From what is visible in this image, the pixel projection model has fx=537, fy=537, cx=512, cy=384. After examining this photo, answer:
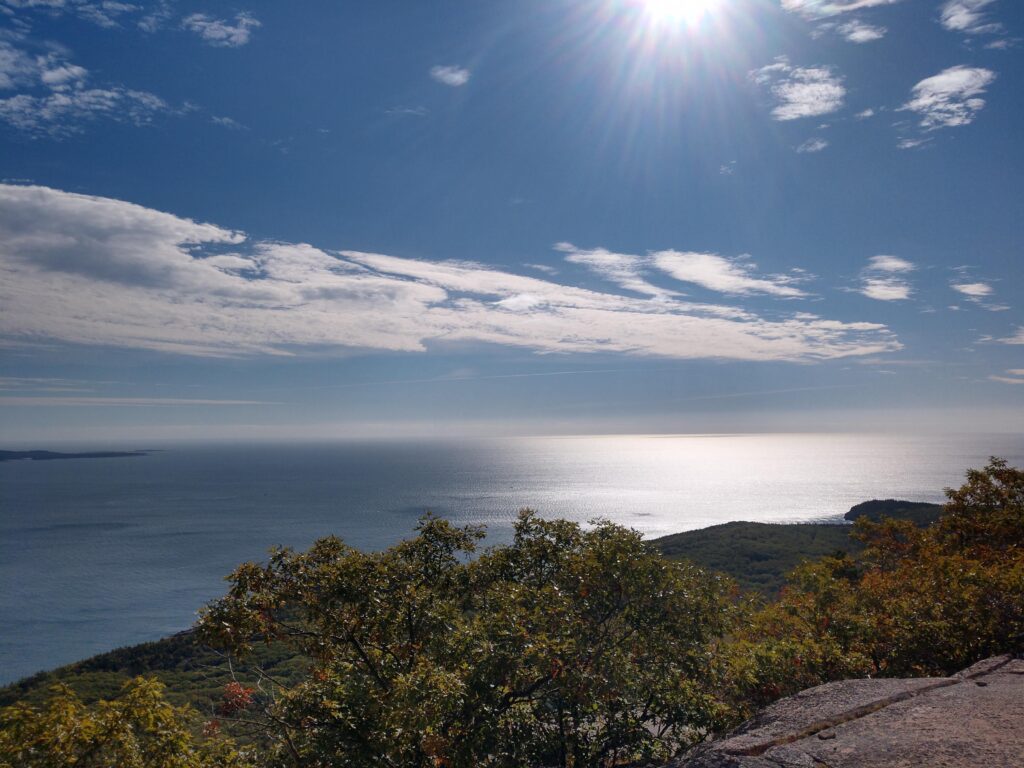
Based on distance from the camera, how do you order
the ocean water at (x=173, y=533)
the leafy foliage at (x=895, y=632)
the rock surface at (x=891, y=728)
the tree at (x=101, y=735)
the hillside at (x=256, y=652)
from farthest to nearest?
1. the ocean water at (x=173, y=533)
2. the hillside at (x=256, y=652)
3. the leafy foliage at (x=895, y=632)
4. the tree at (x=101, y=735)
5. the rock surface at (x=891, y=728)

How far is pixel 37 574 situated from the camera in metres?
96.5

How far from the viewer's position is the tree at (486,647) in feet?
28.5

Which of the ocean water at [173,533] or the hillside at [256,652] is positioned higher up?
the hillside at [256,652]

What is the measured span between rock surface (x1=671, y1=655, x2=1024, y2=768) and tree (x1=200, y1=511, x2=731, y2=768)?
2091mm

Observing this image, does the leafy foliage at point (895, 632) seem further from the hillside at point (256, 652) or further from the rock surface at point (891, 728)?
the hillside at point (256, 652)

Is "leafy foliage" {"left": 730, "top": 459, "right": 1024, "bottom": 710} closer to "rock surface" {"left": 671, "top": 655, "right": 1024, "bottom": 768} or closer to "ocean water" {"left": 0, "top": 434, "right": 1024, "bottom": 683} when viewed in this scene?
"rock surface" {"left": 671, "top": 655, "right": 1024, "bottom": 768}

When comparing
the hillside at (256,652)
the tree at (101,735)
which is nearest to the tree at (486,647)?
the tree at (101,735)

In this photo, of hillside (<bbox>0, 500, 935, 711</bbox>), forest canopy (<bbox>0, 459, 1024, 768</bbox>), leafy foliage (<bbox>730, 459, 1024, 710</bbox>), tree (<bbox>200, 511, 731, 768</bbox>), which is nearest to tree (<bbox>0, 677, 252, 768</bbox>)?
forest canopy (<bbox>0, 459, 1024, 768</bbox>)

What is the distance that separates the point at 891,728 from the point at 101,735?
1145cm

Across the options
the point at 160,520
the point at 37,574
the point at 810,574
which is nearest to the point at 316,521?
the point at 160,520

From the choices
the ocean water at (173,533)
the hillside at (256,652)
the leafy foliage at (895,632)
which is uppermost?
the leafy foliage at (895,632)

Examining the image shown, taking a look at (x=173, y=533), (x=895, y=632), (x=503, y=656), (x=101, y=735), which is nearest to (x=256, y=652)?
(x=101, y=735)

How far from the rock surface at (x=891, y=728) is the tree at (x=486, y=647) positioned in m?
2.09

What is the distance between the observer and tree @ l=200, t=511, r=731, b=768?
8.70 meters
